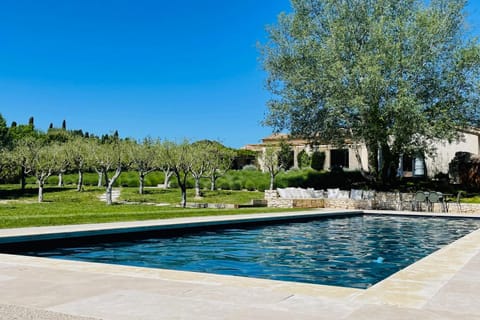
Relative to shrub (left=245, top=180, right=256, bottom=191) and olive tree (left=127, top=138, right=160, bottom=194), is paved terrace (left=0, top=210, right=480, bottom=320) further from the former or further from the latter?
shrub (left=245, top=180, right=256, bottom=191)

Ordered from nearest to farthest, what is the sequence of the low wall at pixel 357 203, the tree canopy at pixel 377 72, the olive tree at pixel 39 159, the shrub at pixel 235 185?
the tree canopy at pixel 377 72 → the low wall at pixel 357 203 → the olive tree at pixel 39 159 → the shrub at pixel 235 185

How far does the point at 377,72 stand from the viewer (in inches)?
847

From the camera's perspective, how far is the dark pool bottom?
26.8 ft

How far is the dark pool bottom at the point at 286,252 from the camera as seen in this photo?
8180 mm

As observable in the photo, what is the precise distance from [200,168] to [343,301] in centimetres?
2502

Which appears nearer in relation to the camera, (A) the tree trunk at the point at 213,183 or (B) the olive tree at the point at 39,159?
(B) the olive tree at the point at 39,159

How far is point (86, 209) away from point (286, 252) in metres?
12.2

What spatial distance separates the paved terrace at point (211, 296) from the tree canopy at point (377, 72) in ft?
55.1

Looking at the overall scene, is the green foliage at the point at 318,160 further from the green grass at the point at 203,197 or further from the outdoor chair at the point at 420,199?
the outdoor chair at the point at 420,199

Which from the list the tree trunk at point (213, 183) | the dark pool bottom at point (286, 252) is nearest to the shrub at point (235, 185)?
the tree trunk at point (213, 183)

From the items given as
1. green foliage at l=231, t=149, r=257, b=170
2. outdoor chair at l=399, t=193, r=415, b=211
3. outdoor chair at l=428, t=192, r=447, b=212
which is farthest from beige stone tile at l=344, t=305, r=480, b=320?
green foliage at l=231, t=149, r=257, b=170

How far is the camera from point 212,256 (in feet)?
31.6

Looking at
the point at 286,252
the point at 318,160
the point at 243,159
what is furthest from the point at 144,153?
the point at 243,159

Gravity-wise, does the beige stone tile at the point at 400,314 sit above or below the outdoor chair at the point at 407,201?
below
